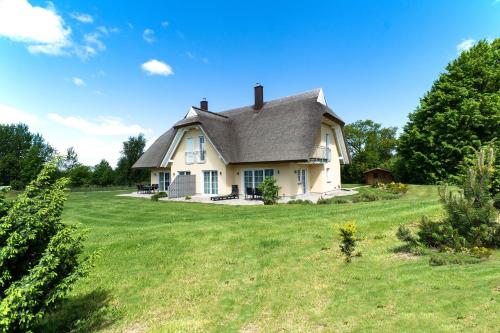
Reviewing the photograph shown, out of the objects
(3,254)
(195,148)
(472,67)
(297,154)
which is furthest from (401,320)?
A: (472,67)

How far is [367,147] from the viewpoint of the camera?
2253 inches

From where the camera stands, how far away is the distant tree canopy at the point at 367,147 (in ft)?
161

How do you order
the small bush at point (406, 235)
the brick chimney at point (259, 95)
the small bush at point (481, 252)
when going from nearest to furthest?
the small bush at point (481, 252) → the small bush at point (406, 235) → the brick chimney at point (259, 95)

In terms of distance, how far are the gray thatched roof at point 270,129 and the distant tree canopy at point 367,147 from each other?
2505cm

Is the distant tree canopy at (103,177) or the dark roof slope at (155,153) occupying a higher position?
the dark roof slope at (155,153)

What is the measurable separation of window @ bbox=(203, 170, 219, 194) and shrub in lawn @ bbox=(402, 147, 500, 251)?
18518 mm

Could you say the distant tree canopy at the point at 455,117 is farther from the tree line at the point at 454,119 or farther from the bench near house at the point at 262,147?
the bench near house at the point at 262,147

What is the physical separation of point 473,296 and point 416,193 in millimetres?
17139

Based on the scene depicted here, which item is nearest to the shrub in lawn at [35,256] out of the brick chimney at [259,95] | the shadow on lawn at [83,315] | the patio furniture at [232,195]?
the shadow on lawn at [83,315]

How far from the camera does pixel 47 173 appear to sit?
4707mm

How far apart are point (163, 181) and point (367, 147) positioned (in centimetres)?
4244

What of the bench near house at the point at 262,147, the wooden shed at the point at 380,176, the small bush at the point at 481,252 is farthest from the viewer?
the wooden shed at the point at 380,176

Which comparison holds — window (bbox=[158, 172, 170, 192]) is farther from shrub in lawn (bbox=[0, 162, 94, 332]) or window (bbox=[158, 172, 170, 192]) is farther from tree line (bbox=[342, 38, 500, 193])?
shrub in lawn (bbox=[0, 162, 94, 332])

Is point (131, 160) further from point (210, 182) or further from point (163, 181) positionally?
point (210, 182)
